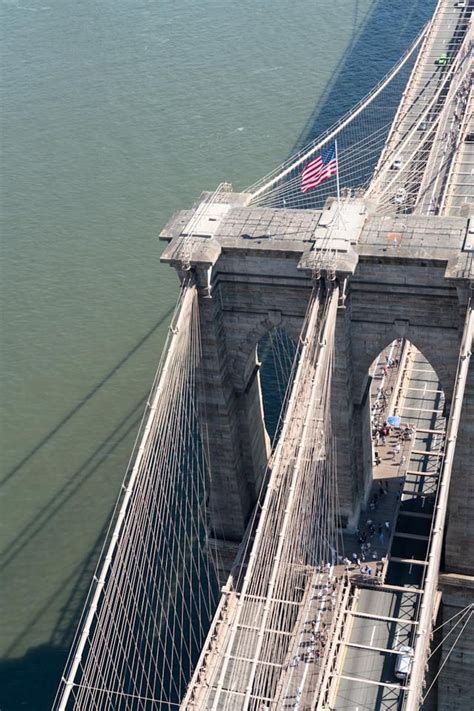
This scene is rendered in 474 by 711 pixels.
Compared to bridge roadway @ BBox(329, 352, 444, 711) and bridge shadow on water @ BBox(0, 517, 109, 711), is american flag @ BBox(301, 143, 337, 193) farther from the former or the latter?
bridge shadow on water @ BBox(0, 517, 109, 711)

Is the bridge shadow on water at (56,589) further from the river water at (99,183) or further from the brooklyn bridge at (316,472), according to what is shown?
the brooklyn bridge at (316,472)

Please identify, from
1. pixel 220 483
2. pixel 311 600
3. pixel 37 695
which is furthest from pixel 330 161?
pixel 37 695

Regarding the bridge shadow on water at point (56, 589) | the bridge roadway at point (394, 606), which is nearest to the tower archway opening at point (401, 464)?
the bridge roadway at point (394, 606)

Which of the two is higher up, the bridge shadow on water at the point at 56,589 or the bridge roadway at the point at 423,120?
the bridge roadway at the point at 423,120

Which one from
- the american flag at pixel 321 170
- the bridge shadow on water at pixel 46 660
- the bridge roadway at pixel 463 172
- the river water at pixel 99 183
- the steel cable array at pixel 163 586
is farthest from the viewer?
the bridge roadway at pixel 463 172

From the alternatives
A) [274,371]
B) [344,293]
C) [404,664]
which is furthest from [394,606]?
[274,371]

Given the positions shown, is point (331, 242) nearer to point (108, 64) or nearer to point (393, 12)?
point (108, 64)

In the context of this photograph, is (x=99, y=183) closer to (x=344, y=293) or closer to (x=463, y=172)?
(x=463, y=172)
